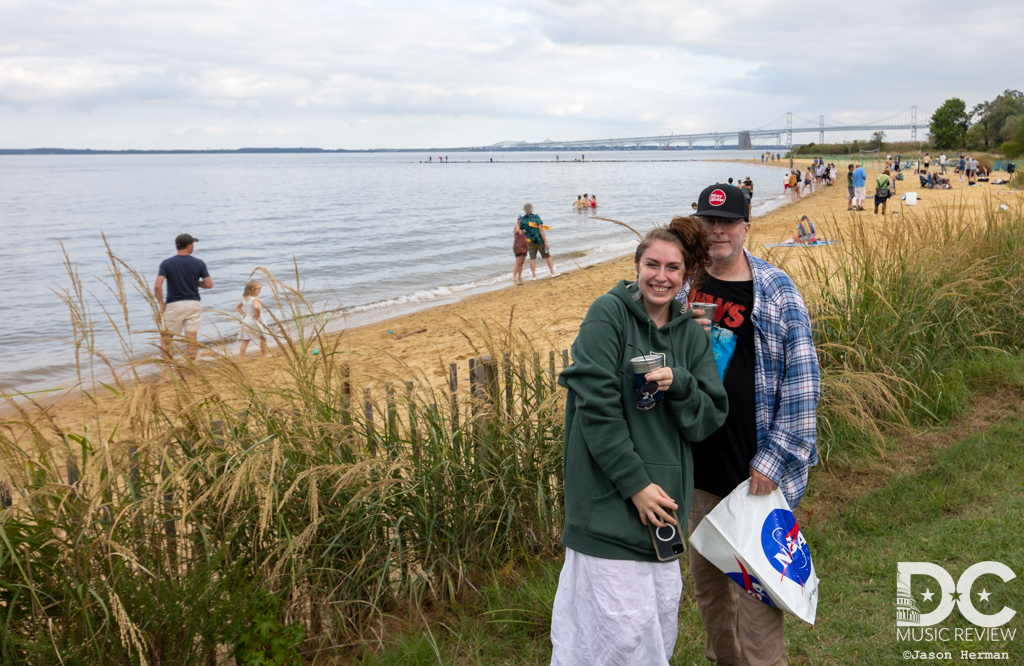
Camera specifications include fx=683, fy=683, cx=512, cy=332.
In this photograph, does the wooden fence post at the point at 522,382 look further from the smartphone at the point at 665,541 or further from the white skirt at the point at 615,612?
the smartphone at the point at 665,541

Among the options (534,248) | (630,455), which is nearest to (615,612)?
(630,455)

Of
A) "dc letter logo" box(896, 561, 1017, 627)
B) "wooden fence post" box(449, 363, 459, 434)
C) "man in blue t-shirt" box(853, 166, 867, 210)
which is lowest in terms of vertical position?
"dc letter logo" box(896, 561, 1017, 627)

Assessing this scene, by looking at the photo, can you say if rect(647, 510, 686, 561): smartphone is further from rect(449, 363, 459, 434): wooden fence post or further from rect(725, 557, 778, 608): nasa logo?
rect(449, 363, 459, 434): wooden fence post

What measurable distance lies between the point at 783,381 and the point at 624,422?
A: 798mm

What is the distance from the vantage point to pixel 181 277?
9.58m

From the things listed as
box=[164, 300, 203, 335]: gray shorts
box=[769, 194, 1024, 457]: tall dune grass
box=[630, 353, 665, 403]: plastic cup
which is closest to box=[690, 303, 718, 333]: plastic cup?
box=[630, 353, 665, 403]: plastic cup

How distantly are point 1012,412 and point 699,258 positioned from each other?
414 centimetres

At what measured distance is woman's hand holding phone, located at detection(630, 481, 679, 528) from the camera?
2.06 metres

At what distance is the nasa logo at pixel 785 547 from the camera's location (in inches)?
92.5

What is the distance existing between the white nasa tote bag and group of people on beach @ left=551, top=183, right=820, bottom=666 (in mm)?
61

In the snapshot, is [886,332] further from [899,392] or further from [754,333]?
[754,333]

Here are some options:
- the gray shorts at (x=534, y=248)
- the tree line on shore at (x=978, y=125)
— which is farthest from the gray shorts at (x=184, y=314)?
the tree line on shore at (x=978, y=125)

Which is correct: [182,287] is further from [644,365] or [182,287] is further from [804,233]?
[644,365]

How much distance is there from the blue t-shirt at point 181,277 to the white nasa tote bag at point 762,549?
887 centimetres
